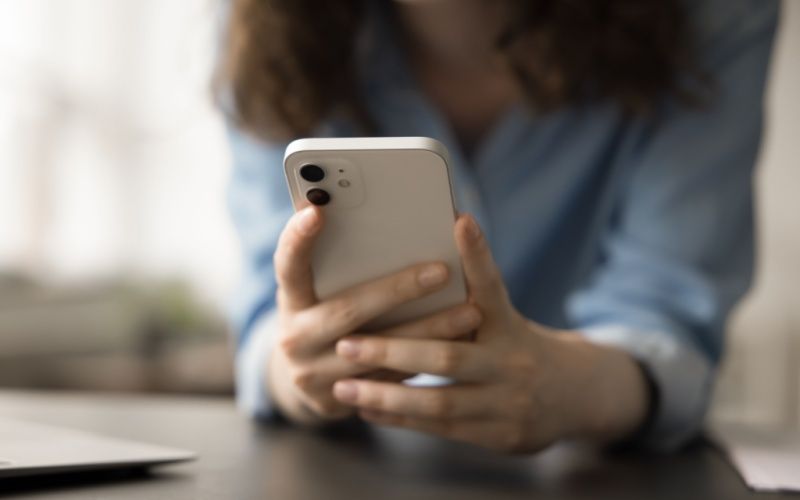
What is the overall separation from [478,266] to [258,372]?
34cm

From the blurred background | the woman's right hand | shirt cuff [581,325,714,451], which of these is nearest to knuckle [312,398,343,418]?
the woman's right hand

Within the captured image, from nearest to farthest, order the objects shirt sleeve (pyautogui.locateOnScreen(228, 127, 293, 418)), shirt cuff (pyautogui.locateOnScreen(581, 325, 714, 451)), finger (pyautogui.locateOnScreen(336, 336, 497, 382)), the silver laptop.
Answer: the silver laptop → finger (pyautogui.locateOnScreen(336, 336, 497, 382)) → shirt cuff (pyautogui.locateOnScreen(581, 325, 714, 451)) → shirt sleeve (pyautogui.locateOnScreen(228, 127, 293, 418))

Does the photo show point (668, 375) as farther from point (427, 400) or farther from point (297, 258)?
point (297, 258)

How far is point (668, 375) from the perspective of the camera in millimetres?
780

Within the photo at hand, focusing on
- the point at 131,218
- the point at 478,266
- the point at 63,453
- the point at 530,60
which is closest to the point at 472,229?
the point at 478,266

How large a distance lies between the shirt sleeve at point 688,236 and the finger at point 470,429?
0.50 ft

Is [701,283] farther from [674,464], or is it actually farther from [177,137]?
[177,137]

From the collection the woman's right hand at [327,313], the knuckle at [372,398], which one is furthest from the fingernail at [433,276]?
the knuckle at [372,398]

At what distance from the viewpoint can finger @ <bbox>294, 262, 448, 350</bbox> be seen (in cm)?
61

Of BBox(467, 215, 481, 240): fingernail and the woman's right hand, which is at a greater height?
BBox(467, 215, 481, 240): fingernail

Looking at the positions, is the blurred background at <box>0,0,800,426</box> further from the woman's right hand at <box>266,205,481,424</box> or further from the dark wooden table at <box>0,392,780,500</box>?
→ the woman's right hand at <box>266,205,481,424</box>

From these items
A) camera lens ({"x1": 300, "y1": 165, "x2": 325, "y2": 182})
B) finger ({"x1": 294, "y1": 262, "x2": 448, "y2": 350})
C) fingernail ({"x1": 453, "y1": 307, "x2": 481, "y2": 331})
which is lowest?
fingernail ({"x1": 453, "y1": 307, "x2": 481, "y2": 331})

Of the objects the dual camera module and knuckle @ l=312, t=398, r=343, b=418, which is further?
knuckle @ l=312, t=398, r=343, b=418

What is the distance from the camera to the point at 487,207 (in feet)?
3.27
